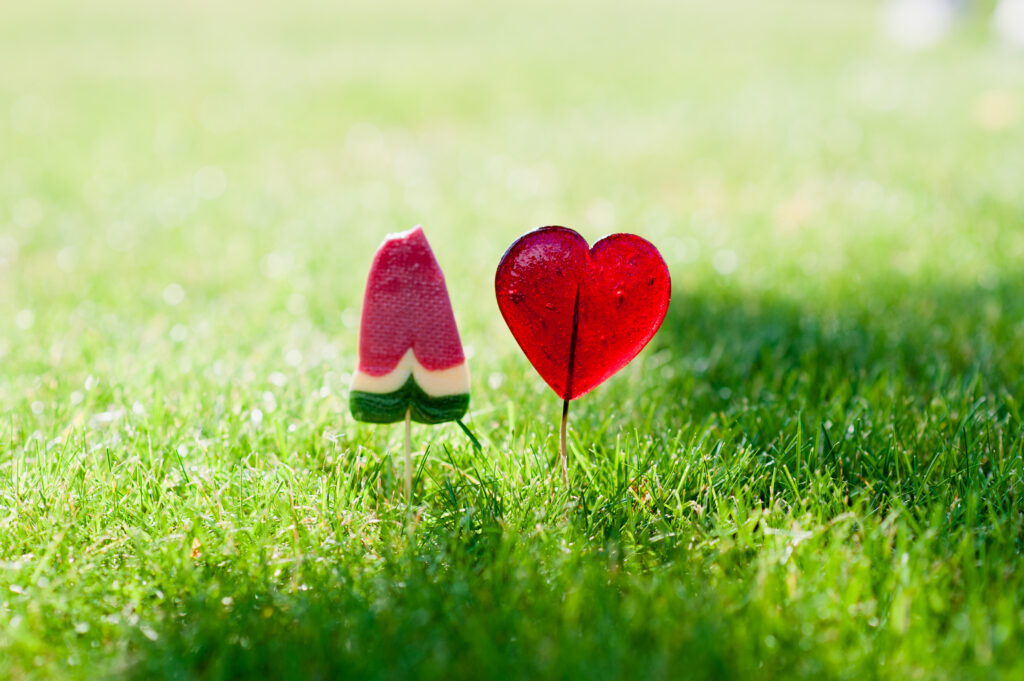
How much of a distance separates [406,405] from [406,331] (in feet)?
0.48

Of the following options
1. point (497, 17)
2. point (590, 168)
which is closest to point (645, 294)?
point (590, 168)

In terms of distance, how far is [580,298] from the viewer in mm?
1700

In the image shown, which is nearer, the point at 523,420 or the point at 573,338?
the point at 573,338

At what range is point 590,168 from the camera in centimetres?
526

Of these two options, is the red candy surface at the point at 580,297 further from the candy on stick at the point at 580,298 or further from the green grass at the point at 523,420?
the green grass at the point at 523,420

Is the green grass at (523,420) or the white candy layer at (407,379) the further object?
the white candy layer at (407,379)

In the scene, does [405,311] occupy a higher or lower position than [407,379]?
higher

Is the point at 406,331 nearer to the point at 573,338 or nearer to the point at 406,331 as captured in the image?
the point at 406,331

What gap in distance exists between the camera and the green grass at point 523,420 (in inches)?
56.7

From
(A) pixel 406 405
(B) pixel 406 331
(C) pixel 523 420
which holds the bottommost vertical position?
(C) pixel 523 420

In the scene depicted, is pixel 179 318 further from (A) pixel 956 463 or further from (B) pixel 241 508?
(A) pixel 956 463

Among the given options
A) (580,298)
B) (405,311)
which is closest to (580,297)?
(580,298)

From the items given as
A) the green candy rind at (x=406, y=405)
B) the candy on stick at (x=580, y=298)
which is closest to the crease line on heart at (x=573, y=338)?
the candy on stick at (x=580, y=298)

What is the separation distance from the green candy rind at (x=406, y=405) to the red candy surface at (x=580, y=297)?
0.59 ft
